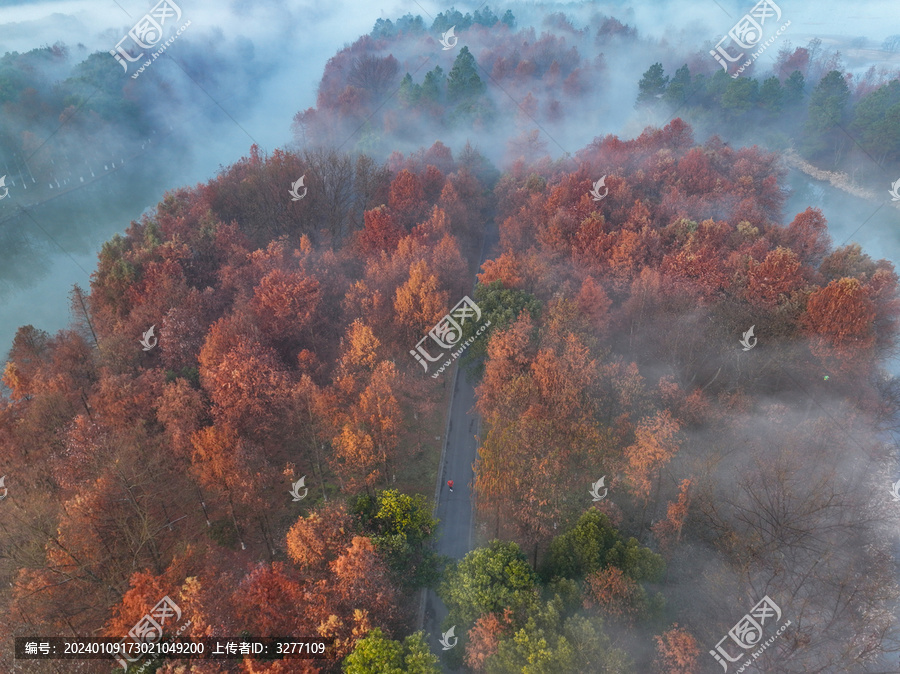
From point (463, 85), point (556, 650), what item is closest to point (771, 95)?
point (463, 85)

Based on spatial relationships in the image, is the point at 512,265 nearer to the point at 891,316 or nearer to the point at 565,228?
the point at 565,228

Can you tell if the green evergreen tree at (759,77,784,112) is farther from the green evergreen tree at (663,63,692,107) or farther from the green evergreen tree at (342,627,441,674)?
the green evergreen tree at (342,627,441,674)

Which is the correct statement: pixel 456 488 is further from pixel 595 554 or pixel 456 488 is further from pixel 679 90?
pixel 679 90

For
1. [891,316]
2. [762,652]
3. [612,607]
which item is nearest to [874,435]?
[891,316]

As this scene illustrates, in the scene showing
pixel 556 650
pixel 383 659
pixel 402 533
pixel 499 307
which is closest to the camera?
pixel 383 659

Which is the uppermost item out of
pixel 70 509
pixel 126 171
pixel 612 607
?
pixel 70 509

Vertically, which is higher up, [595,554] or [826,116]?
[826,116]
